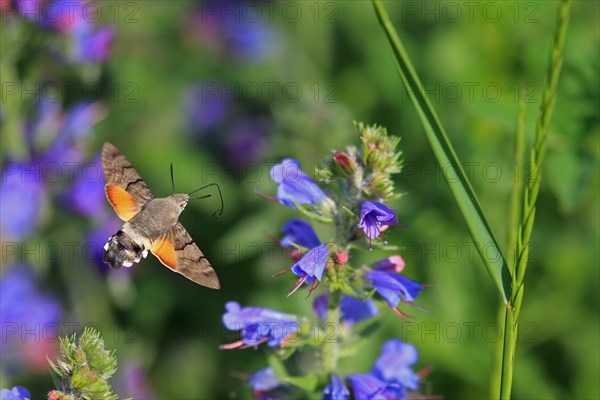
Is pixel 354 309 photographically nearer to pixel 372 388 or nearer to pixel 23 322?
pixel 372 388

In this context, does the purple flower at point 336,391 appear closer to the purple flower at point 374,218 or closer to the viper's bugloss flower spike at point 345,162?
the purple flower at point 374,218

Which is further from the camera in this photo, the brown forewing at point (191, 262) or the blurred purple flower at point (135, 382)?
the blurred purple flower at point (135, 382)

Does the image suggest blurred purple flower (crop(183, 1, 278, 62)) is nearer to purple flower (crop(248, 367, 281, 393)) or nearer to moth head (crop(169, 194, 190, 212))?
moth head (crop(169, 194, 190, 212))

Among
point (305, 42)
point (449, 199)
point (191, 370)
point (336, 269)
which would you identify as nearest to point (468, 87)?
point (449, 199)

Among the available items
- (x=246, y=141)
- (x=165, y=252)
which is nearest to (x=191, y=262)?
(x=165, y=252)

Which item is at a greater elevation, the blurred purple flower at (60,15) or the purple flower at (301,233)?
the blurred purple flower at (60,15)

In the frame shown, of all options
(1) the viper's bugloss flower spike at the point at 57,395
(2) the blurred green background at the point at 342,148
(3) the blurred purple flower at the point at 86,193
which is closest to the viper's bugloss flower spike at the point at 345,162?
(1) the viper's bugloss flower spike at the point at 57,395
